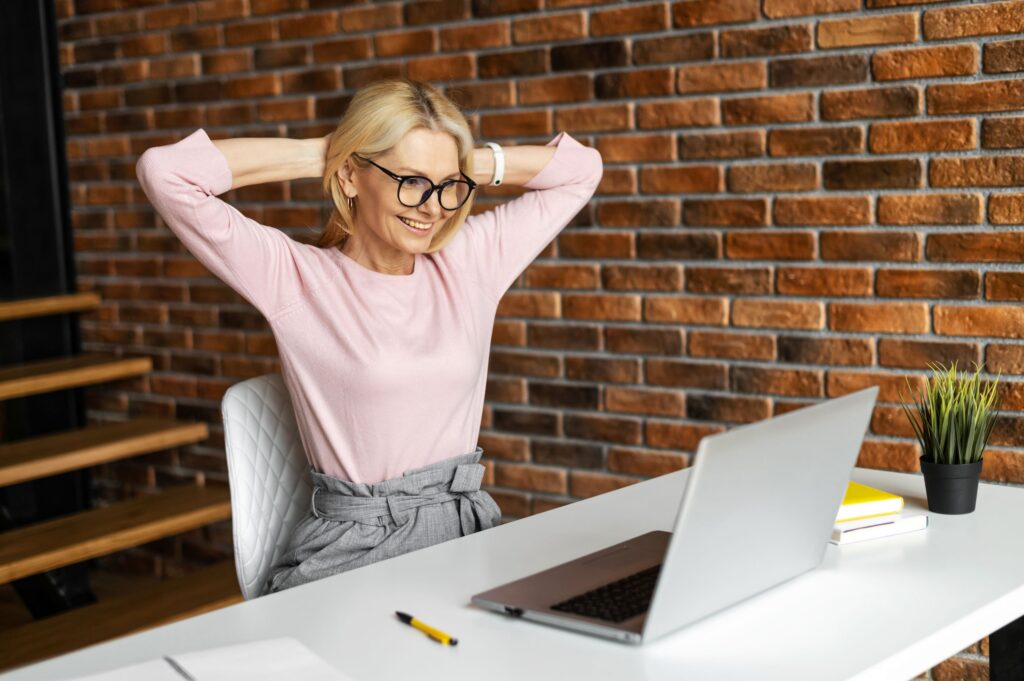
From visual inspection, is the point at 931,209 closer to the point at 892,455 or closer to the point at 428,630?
the point at 892,455

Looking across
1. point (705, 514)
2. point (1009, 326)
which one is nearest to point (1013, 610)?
point (705, 514)

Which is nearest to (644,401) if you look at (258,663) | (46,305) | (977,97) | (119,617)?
(977,97)

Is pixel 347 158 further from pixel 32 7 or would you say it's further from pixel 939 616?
pixel 32 7

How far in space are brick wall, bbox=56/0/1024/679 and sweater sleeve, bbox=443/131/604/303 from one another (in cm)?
48

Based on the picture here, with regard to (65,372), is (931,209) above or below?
above

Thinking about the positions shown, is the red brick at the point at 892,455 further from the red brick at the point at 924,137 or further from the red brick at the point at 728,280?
the red brick at the point at 924,137

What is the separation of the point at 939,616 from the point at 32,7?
3.53 meters

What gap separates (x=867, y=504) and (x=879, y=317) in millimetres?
945

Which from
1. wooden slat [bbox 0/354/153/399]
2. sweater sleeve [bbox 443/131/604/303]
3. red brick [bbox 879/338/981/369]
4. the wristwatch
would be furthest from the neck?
wooden slat [bbox 0/354/153/399]

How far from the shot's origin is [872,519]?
1.62 meters

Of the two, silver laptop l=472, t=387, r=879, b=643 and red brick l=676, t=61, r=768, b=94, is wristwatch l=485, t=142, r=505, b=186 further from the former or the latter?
silver laptop l=472, t=387, r=879, b=643

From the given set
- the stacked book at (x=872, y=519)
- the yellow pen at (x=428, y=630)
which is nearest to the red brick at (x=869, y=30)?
the stacked book at (x=872, y=519)

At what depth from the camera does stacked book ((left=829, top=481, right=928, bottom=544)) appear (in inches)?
62.9

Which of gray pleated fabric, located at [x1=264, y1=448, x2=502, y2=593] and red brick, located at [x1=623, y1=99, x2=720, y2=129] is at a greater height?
red brick, located at [x1=623, y1=99, x2=720, y2=129]
